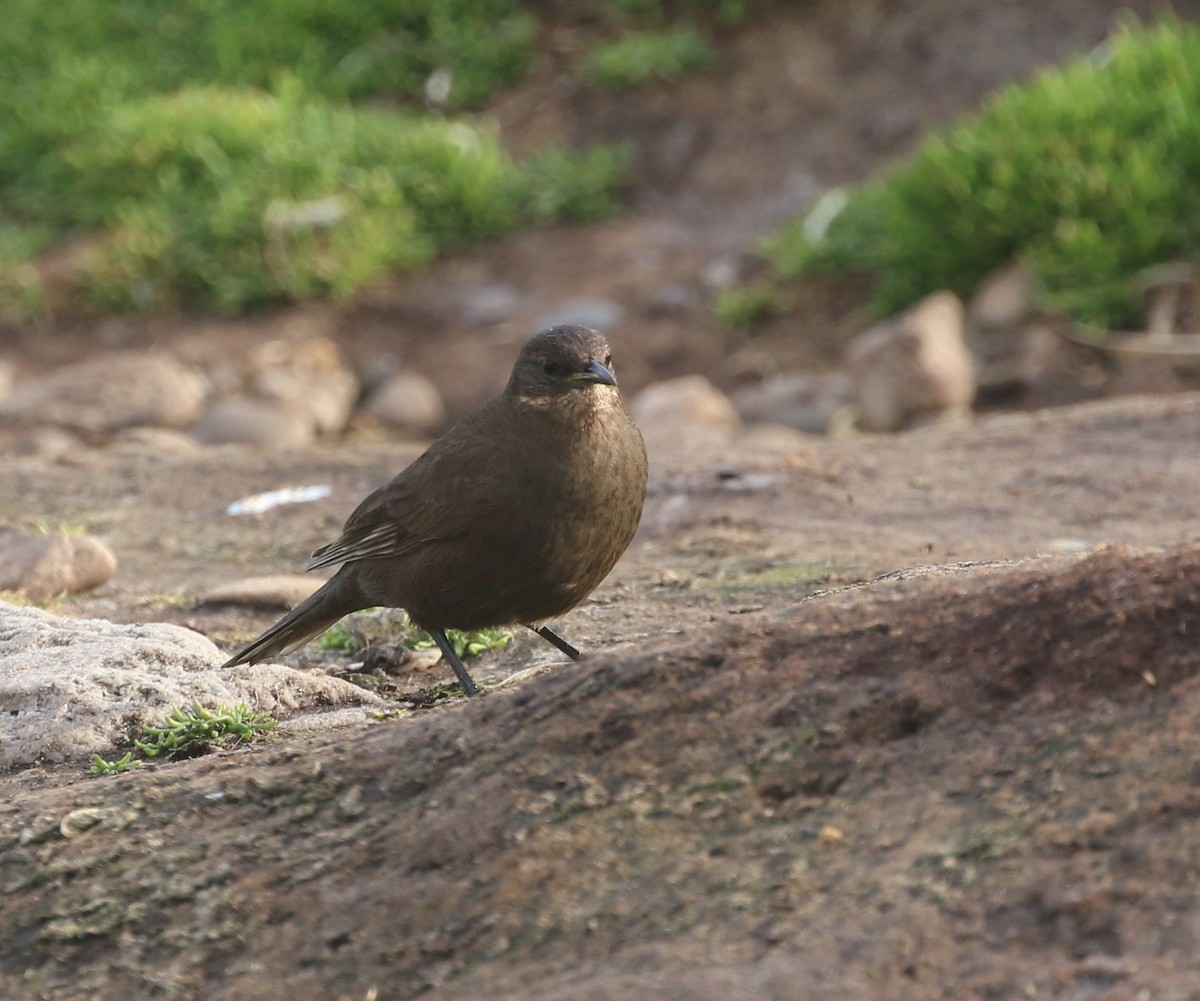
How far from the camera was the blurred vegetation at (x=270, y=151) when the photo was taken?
11.3 meters

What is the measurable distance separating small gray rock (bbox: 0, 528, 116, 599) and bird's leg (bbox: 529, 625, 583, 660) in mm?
1916

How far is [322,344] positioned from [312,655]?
5537 millimetres

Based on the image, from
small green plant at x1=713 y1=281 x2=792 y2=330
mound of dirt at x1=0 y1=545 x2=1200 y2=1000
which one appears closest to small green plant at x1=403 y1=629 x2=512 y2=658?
mound of dirt at x1=0 y1=545 x2=1200 y2=1000

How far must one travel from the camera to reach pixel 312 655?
5363mm

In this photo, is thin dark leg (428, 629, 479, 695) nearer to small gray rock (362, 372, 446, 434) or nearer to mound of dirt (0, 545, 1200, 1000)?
mound of dirt (0, 545, 1200, 1000)

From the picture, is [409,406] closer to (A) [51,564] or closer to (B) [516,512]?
(A) [51,564]

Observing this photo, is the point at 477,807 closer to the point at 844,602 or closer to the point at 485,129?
the point at 844,602

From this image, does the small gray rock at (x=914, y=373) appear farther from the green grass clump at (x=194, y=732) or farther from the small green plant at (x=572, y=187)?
the green grass clump at (x=194, y=732)

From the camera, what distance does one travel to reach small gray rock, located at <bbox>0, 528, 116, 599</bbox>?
596 cm

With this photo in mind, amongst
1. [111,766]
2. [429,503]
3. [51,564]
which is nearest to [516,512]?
[429,503]

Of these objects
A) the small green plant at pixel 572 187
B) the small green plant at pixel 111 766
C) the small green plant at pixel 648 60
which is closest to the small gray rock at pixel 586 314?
the small green plant at pixel 572 187

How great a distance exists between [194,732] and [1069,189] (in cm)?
663

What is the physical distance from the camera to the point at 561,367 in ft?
15.4

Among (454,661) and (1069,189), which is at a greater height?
(1069,189)
